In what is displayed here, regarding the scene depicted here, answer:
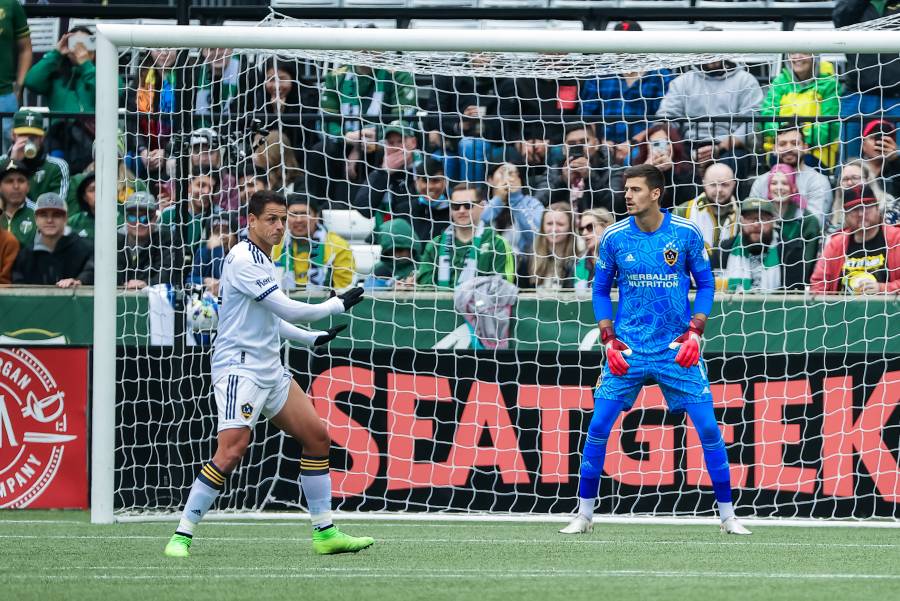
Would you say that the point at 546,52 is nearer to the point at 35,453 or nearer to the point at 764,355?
the point at 764,355

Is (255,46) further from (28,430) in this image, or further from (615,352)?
(28,430)

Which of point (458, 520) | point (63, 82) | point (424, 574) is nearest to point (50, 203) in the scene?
point (63, 82)

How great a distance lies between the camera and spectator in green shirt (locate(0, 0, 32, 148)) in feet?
39.0

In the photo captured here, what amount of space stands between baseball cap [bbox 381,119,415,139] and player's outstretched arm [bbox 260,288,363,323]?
12.9ft

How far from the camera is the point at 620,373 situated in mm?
7969

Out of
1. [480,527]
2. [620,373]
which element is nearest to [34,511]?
[480,527]

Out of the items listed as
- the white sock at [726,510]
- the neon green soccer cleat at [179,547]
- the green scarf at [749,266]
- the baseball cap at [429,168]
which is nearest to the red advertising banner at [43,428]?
the baseball cap at [429,168]

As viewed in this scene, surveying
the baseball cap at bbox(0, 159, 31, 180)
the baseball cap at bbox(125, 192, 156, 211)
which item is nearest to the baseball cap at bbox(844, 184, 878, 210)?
the baseball cap at bbox(125, 192, 156, 211)

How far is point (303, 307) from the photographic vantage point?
6934 millimetres

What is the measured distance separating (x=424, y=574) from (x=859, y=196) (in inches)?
217

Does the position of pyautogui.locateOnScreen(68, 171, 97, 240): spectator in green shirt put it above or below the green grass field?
above

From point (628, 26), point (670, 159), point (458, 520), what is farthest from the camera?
point (628, 26)

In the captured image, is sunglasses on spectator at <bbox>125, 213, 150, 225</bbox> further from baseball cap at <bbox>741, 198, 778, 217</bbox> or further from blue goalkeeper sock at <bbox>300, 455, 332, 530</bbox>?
baseball cap at <bbox>741, 198, 778, 217</bbox>

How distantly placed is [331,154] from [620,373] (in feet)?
12.0
